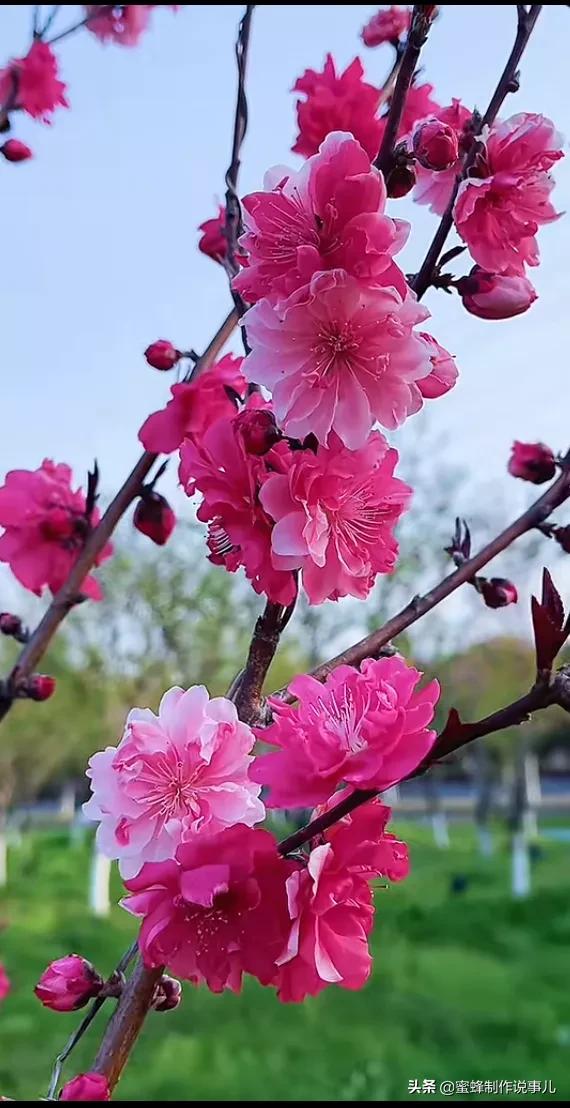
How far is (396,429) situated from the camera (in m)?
0.44

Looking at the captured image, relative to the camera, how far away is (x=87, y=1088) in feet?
1.33

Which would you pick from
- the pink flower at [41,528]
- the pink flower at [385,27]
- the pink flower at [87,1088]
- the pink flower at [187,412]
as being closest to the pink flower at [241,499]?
the pink flower at [187,412]

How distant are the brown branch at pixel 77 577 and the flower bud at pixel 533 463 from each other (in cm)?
24

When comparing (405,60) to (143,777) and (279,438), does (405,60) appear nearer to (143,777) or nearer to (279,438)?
(279,438)

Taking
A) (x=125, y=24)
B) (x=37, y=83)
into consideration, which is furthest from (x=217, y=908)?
(x=125, y=24)

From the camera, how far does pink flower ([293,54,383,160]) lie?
0.56 metres

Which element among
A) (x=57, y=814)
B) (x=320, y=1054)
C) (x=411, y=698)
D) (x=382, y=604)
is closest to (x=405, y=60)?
(x=411, y=698)

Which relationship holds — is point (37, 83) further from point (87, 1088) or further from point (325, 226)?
point (87, 1088)

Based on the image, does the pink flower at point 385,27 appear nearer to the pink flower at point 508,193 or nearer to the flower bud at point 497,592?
→ the pink flower at point 508,193

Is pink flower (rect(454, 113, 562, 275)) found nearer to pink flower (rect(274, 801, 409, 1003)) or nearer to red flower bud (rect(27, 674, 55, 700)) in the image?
pink flower (rect(274, 801, 409, 1003))

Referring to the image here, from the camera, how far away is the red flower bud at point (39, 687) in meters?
0.81

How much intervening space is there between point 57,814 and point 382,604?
1131 centimetres

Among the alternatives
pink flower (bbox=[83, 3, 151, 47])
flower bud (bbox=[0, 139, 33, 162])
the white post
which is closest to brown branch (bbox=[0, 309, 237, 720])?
flower bud (bbox=[0, 139, 33, 162])

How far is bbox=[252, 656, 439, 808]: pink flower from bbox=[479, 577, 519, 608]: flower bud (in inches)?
9.5
